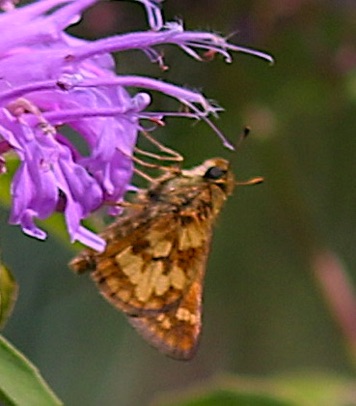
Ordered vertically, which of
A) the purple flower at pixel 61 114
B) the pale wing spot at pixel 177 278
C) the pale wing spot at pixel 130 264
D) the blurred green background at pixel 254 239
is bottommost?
the blurred green background at pixel 254 239

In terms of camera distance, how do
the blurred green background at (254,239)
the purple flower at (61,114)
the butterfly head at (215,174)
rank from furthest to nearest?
the blurred green background at (254,239) < the butterfly head at (215,174) < the purple flower at (61,114)

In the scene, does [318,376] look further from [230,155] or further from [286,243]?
[286,243]

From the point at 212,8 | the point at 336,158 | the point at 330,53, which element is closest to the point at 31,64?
the point at 212,8

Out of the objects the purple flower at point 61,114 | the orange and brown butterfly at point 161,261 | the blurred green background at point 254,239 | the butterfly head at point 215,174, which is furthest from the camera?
the blurred green background at point 254,239

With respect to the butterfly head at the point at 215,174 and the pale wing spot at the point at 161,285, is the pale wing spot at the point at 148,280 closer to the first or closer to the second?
the pale wing spot at the point at 161,285

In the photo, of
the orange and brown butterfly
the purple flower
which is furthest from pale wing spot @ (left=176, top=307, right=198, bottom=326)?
the purple flower

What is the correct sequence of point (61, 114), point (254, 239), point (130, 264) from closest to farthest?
1. point (61, 114)
2. point (130, 264)
3. point (254, 239)

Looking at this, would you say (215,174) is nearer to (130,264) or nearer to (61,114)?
(130,264)

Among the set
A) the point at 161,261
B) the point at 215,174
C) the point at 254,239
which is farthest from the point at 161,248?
the point at 254,239

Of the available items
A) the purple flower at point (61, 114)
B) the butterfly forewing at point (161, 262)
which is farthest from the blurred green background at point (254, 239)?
the purple flower at point (61, 114)
